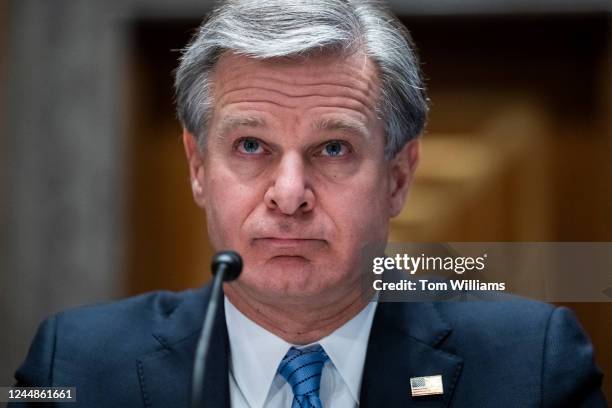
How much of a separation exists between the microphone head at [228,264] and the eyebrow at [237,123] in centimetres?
33

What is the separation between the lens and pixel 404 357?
5.48 feet

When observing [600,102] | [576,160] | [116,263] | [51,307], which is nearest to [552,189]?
[576,160]

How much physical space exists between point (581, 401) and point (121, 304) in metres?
0.92

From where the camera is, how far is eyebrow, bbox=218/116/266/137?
158 cm

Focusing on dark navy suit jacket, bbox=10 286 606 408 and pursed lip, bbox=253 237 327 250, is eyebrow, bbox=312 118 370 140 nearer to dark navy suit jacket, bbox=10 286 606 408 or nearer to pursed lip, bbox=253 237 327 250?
pursed lip, bbox=253 237 327 250

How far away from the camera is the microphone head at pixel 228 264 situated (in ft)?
4.30

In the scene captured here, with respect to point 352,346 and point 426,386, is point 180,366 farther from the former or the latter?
point 426,386

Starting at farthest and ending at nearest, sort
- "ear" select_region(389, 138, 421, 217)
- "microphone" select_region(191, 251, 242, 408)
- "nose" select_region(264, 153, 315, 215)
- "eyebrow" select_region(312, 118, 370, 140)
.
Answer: "ear" select_region(389, 138, 421, 217) < "eyebrow" select_region(312, 118, 370, 140) < "nose" select_region(264, 153, 315, 215) < "microphone" select_region(191, 251, 242, 408)

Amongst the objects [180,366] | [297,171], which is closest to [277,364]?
[180,366]

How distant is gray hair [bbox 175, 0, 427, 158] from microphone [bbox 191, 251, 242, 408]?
436 mm

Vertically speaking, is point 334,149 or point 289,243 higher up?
point 334,149

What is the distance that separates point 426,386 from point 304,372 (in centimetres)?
22

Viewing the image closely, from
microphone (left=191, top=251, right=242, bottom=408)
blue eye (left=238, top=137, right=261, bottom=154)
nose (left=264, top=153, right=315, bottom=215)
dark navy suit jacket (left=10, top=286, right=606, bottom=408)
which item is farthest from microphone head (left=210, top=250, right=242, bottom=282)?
dark navy suit jacket (left=10, top=286, right=606, bottom=408)

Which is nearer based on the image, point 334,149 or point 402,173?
point 334,149
